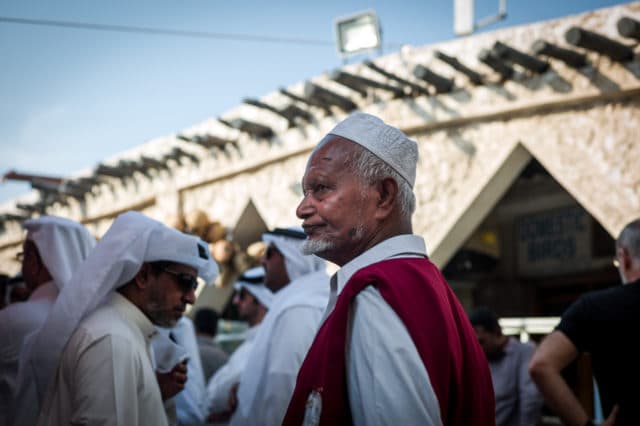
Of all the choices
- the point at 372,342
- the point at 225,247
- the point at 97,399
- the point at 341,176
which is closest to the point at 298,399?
the point at 372,342

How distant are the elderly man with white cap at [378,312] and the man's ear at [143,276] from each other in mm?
960

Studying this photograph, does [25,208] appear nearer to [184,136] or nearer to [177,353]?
[184,136]

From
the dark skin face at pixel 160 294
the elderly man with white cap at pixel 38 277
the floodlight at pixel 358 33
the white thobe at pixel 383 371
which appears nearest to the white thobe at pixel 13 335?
the elderly man with white cap at pixel 38 277

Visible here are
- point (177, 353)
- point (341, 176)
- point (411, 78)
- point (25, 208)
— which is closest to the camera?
point (341, 176)

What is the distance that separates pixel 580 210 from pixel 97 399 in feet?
25.7

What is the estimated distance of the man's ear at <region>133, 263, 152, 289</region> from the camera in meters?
2.43

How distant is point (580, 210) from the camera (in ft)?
28.2

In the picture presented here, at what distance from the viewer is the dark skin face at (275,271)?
12.2 feet

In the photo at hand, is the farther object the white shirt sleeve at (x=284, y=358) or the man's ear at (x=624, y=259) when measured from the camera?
the white shirt sleeve at (x=284, y=358)

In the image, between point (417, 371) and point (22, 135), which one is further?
point (22, 135)

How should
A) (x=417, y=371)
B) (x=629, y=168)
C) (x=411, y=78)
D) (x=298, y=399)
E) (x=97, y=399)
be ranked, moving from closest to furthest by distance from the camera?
(x=417, y=371) → (x=298, y=399) → (x=97, y=399) → (x=629, y=168) → (x=411, y=78)

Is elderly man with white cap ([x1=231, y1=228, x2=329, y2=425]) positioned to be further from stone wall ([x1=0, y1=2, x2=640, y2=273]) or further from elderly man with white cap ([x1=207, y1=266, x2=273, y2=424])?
stone wall ([x1=0, y1=2, x2=640, y2=273])

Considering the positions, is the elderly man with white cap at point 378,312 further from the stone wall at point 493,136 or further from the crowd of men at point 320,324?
the stone wall at point 493,136

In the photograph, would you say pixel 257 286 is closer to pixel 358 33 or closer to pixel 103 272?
pixel 103 272
